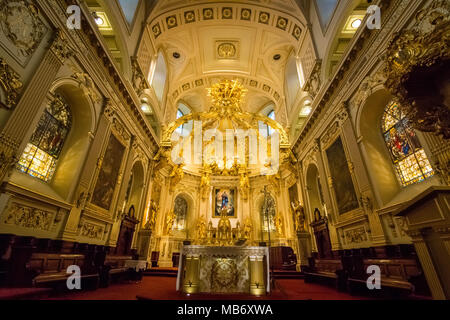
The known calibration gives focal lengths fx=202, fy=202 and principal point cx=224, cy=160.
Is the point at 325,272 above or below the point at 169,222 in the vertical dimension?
below

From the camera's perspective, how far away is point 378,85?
19.2 ft

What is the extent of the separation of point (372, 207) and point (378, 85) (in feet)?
11.7

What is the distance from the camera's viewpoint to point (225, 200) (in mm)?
16859

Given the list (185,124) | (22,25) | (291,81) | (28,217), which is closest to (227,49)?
(291,81)

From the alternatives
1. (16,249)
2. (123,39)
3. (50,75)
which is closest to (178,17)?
(123,39)

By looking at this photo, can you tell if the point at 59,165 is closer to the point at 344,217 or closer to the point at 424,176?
the point at 344,217

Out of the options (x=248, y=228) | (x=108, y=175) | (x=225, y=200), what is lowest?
(x=248, y=228)

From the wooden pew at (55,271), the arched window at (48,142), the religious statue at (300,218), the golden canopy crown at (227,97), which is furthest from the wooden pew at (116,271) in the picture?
the religious statue at (300,218)

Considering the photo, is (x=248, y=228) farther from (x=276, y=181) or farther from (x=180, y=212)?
(x=180, y=212)

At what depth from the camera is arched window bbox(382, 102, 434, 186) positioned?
17.0 feet

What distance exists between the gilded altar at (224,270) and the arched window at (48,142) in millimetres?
4639

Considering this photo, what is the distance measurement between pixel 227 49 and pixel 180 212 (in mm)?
13037

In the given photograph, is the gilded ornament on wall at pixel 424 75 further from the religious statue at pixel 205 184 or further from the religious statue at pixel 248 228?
the religious statue at pixel 248 228

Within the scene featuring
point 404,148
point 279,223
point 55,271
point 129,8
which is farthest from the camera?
point 279,223
